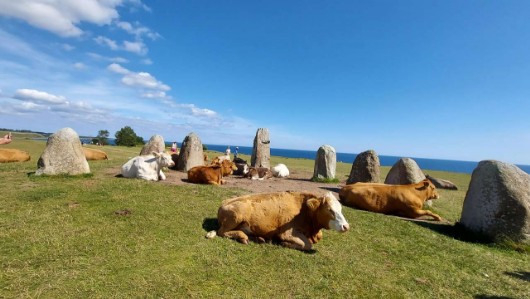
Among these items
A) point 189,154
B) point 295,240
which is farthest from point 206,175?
point 295,240

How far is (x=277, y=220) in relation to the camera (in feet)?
25.2

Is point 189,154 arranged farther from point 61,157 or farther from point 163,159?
point 61,157

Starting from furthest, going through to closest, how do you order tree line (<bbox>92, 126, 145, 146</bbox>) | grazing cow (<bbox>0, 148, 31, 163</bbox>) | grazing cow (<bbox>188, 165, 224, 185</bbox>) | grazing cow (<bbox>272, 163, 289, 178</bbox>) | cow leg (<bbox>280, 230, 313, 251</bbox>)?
tree line (<bbox>92, 126, 145, 146</bbox>) → grazing cow (<bbox>272, 163, 289, 178</bbox>) → grazing cow (<bbox>0, 148, 31, 163</bbox>) → grazing cow (<bbox>188, 165, 224, 185</bbox>) → cow leg (<bbox>280, 230, 313, 251</bbox>)

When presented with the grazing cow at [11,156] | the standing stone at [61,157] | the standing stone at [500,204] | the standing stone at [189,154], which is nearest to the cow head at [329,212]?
the standing stone at [500,204]

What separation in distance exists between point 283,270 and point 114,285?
3.09 m

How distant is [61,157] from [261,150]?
12.4m

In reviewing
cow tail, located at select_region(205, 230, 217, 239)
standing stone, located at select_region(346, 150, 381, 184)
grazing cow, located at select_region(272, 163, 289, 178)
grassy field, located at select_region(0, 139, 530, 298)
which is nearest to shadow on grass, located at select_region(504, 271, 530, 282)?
grassy field, located at select_region(0, 139, 530, 298)

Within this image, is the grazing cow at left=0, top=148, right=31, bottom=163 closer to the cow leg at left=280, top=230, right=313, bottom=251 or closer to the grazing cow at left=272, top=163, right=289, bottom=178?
the grazing cow at left=272, top=163, right=289, bottom=178

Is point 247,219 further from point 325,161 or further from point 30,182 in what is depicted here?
point 325,161

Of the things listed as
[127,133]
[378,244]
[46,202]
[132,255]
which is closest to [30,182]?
[46,202]

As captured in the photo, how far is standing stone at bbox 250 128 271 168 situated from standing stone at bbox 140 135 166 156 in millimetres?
6337

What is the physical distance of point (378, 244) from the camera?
8.50m

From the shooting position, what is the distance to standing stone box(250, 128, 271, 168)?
2217 centimetres

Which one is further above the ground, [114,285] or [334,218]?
[334,218]
